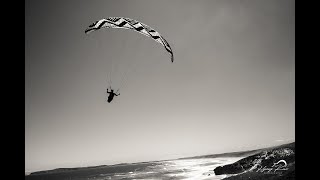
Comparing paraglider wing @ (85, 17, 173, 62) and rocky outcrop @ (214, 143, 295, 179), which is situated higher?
paraglider wing @ (85, 17, 173, 62)

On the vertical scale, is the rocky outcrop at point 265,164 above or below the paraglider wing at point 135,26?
below

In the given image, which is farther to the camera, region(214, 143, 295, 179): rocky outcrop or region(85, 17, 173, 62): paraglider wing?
region(214, 143, 295, 179): rocky outcrop

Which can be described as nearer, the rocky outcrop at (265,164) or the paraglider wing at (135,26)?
the paraglider wing at (135,26)

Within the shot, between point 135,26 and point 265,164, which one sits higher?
point 135,26

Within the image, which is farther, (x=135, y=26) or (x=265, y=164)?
(x=265, y=164)
